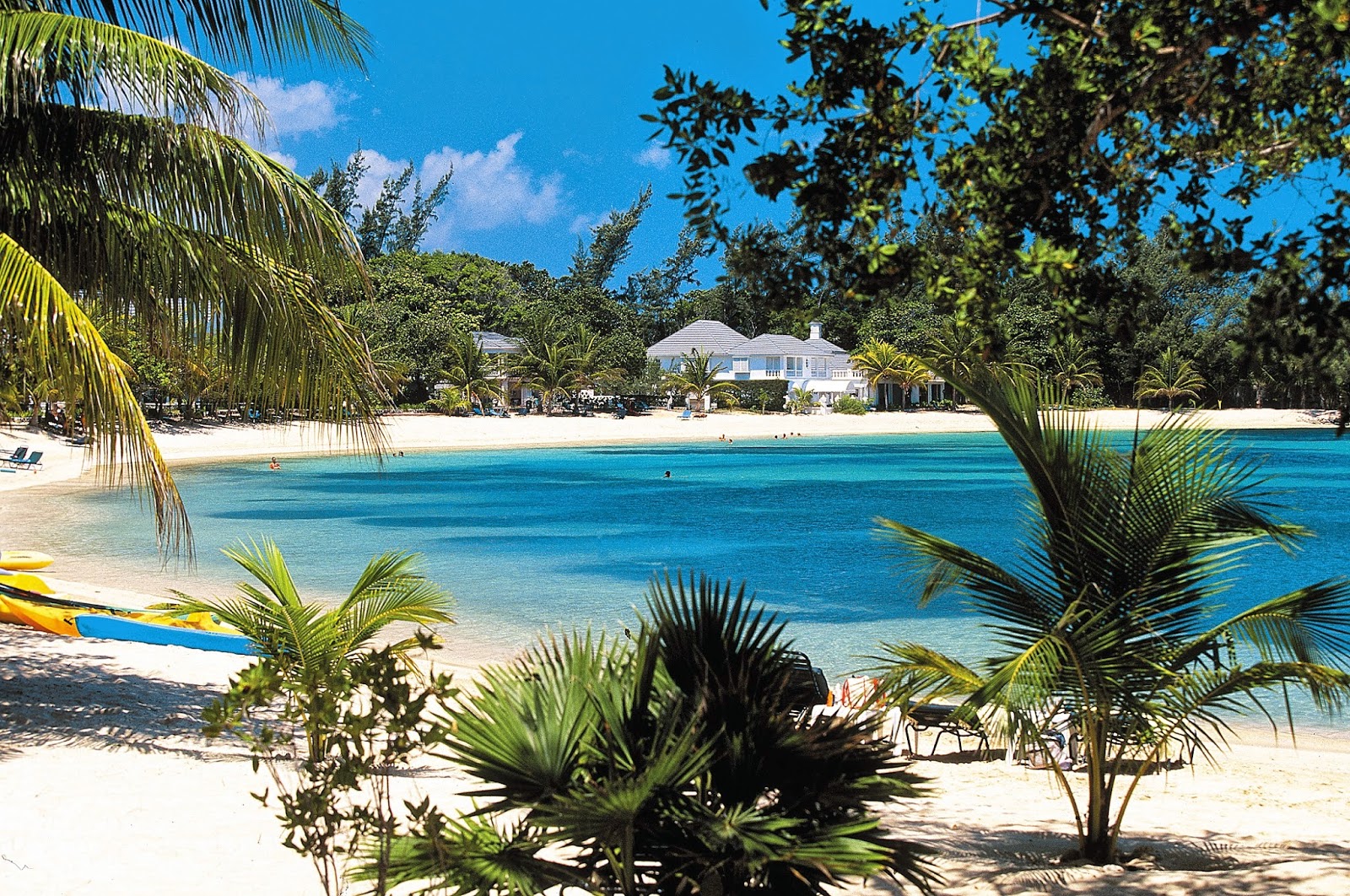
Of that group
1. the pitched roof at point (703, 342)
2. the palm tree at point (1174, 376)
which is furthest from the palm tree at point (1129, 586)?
the pitched roof at point (703, 342)

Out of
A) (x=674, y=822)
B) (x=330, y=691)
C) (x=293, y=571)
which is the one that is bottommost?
(x=293, y=571)

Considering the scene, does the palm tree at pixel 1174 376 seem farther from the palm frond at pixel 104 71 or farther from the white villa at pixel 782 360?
the palm frond at pixel 104 71

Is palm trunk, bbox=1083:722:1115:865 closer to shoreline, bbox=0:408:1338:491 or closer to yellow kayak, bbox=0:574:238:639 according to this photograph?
yellow kayak, bbox=0:574:238:639

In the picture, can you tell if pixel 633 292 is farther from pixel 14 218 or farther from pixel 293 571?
pixel 14 218

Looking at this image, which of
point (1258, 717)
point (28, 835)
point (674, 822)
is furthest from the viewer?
point (1258, 717)

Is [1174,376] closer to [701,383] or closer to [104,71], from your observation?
[701,383]

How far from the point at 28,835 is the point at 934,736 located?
268 inches

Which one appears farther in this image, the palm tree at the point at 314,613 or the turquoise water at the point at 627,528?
the turquoise water at the point at 627,528

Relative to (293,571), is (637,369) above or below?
above

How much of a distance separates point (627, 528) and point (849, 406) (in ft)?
153

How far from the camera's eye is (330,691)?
3016 millimetres

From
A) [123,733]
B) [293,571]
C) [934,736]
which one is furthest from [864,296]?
[293,571]

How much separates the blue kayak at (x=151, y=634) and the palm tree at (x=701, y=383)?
5912 cm

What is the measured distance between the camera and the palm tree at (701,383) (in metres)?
68.8
